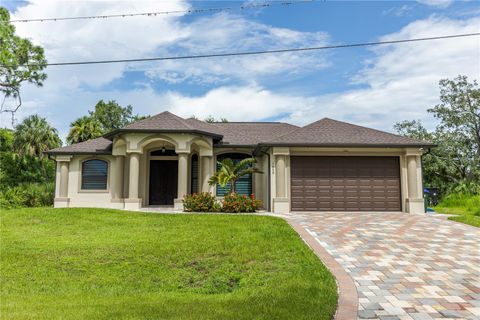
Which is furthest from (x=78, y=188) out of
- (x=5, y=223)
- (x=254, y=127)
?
Answer: (x=254, y=127)

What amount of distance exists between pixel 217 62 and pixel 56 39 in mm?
5371

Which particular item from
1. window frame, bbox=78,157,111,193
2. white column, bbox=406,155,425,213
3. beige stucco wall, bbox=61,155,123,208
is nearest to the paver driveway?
white column, bbox=406,155,425,213

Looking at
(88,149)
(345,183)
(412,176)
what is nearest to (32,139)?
(88,149)

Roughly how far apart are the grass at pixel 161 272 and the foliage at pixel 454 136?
24.0 m

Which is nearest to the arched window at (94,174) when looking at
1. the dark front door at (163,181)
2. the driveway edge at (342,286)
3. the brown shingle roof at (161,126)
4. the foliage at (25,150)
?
the brown shingle roof at (161,126)

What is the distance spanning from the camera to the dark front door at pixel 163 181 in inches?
723

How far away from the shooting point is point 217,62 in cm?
1118

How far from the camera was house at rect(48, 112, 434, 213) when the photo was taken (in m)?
15.0

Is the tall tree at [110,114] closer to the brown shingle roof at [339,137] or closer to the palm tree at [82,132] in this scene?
the palm tree at [82,132]

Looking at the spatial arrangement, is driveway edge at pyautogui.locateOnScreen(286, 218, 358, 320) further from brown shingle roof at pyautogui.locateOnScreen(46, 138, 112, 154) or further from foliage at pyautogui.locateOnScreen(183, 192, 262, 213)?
brown shingle roof at pyautogui.locateOnScreen(46, 138, 112, 154)

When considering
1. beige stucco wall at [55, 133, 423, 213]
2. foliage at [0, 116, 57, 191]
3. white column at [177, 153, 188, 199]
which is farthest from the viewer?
foliage at [0, 116, 57, 191]

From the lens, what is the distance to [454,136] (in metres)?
28.9

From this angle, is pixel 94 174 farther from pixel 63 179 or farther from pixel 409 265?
pixel 409 265

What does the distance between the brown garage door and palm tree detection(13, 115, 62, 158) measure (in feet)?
84.4
